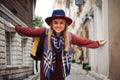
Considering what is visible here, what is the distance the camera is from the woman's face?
5.39m

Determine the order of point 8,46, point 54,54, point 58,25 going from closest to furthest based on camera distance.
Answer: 1. point 54,54
2. point 58,25
3. point 8,46

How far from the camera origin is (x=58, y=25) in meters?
5.41

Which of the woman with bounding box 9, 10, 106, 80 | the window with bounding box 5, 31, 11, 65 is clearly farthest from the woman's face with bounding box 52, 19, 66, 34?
the window with bounding box 5, 31, 11, 65

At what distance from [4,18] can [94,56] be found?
10.2 metres

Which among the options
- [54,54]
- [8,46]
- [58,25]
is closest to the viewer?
[54,54]

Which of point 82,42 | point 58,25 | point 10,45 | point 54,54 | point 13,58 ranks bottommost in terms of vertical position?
point 13,58

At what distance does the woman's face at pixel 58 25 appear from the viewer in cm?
539

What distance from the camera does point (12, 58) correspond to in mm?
16062

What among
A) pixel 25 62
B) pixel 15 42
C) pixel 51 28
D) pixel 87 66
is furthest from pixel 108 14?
pixel 51 28

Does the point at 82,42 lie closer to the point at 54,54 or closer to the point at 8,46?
the point at 54,54

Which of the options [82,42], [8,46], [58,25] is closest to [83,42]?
[82,42]

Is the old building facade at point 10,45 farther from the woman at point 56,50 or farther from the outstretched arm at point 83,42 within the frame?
the woman at point 56,50

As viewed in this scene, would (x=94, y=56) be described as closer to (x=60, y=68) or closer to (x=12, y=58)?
(x=12, y=58)

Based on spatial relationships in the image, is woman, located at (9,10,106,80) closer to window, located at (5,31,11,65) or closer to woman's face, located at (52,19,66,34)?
woman's face, located at (52,19,66,34)
